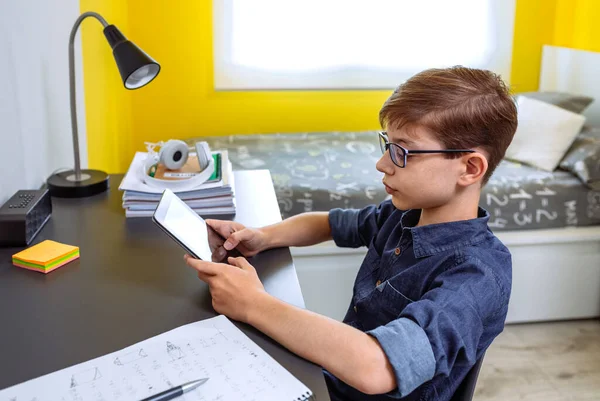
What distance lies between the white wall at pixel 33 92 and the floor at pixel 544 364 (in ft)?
4.95

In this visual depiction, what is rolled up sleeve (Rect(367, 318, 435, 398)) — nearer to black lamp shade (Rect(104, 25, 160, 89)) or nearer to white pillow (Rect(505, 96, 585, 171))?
black lamp shade (Rect(104, 25, 160, 89))

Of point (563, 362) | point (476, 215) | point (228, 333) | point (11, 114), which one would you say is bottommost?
point (563, 362)

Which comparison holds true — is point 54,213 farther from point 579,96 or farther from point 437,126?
point 579,96

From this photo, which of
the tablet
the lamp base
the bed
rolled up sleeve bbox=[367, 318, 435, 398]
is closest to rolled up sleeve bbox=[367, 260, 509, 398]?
rolled up sleeve bbox=[367, 318, 435, 398]

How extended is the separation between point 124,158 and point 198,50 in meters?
0.67

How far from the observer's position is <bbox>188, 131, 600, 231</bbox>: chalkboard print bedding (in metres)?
2.50

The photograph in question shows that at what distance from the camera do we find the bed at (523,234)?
7.97 feet

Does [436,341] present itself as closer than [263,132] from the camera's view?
Yes

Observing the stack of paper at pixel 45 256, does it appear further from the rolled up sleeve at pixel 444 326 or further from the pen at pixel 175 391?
the rolled up sleeve at pixel 444 326

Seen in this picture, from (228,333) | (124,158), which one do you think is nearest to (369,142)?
(124,158)

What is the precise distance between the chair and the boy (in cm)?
1

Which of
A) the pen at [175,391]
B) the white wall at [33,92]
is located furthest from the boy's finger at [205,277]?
the white wall at [33,92]

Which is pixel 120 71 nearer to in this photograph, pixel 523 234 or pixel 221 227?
pixel 221 227

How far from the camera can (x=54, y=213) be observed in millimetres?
1538
